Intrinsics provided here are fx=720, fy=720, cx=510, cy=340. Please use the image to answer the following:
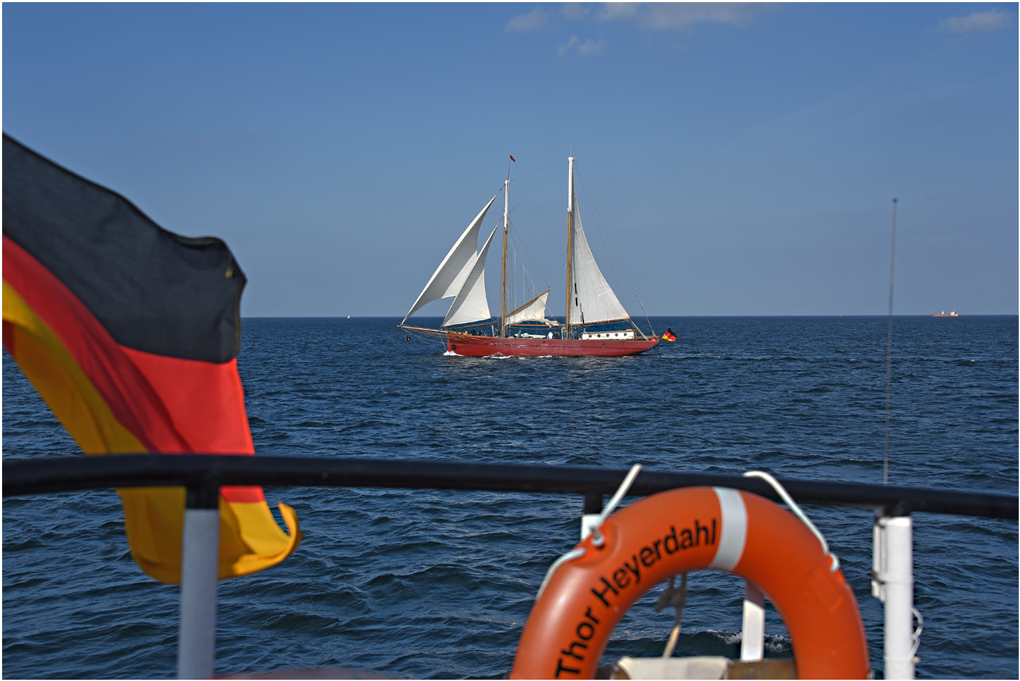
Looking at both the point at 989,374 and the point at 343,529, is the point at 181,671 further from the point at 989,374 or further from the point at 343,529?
the point at 989,374

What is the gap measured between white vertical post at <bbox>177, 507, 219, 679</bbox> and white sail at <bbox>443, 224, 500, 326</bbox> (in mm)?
45345

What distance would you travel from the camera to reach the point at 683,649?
21.3 feet

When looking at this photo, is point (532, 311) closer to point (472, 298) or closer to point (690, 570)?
point (472, 298)

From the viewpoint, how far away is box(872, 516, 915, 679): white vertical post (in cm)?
162

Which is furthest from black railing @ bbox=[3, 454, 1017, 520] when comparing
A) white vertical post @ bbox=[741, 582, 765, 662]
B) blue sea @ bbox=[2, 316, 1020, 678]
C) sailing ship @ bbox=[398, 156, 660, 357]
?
sailing ship @ bbox=[398, 156, 660, 357]

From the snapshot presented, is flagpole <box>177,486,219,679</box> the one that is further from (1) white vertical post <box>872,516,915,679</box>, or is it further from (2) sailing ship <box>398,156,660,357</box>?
(2) sailing ship <box>398,156,660,357</box>

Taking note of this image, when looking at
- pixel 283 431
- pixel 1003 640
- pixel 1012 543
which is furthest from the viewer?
pixel 283 431

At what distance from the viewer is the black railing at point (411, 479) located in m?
1.41

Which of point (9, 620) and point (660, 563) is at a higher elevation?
point (660, 563)

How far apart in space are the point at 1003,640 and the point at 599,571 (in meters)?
7.65

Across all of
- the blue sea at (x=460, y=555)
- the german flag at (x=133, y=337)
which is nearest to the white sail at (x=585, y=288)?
the blue sea at (x=460, y=555)

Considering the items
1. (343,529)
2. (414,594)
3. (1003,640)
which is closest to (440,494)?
(343,529)

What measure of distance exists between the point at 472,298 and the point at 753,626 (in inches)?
1805

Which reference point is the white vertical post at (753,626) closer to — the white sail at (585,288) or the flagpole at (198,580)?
the flagpole at (198,580)
